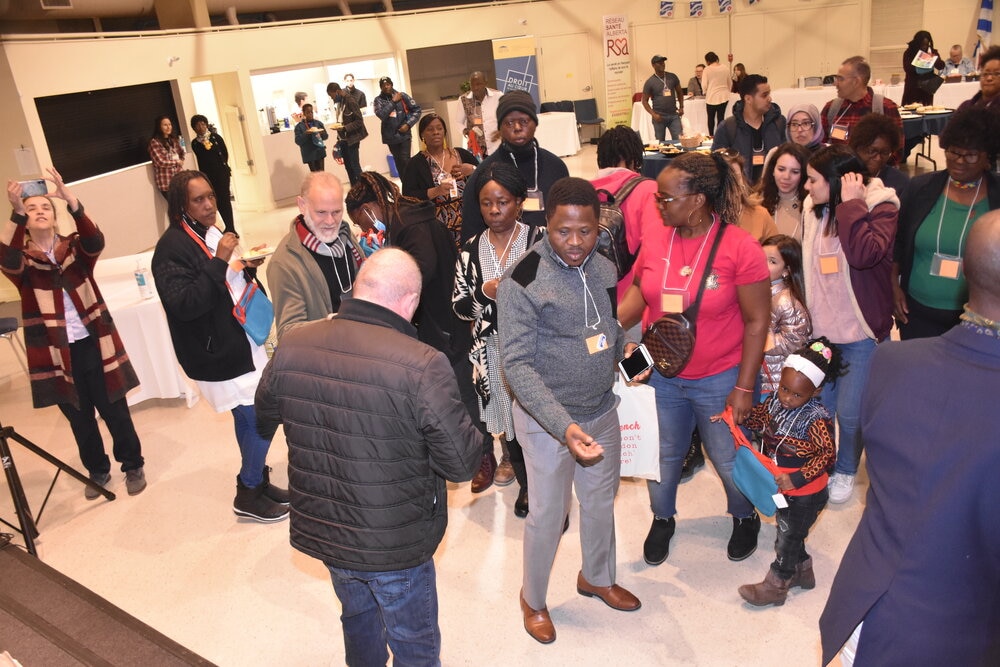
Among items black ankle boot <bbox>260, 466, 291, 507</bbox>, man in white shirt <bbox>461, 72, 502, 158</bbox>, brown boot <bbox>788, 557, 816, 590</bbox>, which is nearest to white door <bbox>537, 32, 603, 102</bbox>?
man in white shirt <bbox>461, 72, 502, 158</bbox>

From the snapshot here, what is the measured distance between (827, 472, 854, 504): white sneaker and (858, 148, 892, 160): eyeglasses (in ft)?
4.78

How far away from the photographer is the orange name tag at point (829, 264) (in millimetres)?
3230

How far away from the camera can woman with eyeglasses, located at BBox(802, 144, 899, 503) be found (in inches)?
122

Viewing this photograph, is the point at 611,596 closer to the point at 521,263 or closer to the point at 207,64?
the point at 521,263

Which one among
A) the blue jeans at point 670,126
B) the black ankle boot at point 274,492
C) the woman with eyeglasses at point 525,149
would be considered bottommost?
the black ankle boot at point 274,492

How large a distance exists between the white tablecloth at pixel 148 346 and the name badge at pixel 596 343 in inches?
142

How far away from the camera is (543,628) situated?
2891 mm

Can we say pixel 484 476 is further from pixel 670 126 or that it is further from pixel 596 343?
pixel 670 126

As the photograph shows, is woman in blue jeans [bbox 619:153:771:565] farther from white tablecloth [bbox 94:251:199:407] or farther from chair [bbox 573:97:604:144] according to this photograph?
chair [bbox 573:97:604:144]

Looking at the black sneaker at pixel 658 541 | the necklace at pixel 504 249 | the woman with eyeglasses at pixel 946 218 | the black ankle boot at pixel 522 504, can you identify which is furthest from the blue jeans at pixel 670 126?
the black sneaker at pixel 658 541

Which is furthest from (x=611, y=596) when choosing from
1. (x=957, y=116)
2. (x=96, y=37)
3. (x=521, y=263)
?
(x=96, y=37)

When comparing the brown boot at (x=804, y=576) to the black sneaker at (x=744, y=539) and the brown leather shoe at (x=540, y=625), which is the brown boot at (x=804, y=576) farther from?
the brown leather shoe at (x=540, y=625)

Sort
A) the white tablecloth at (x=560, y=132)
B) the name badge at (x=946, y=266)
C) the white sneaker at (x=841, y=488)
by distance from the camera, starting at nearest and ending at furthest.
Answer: the name badge at (x=946, y=266) → the white sneaker at (x=841, y=488) → the white tablecloth at (x=560, y=132)

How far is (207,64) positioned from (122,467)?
9.36 metres
